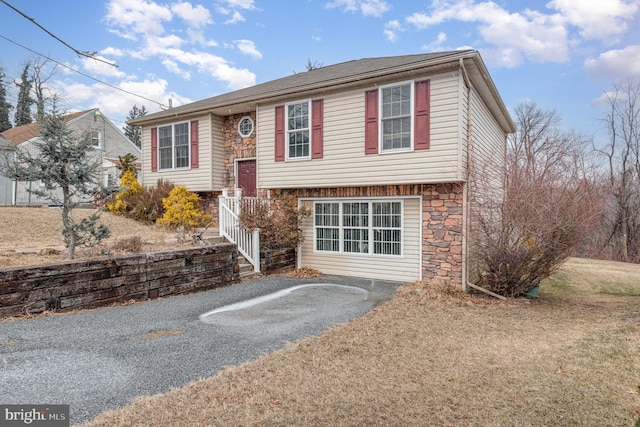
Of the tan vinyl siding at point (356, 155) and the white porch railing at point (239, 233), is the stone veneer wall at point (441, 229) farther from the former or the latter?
the white porch railing at point (239, 233)

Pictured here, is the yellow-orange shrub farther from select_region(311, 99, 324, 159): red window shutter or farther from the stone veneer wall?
the stone veneer wall

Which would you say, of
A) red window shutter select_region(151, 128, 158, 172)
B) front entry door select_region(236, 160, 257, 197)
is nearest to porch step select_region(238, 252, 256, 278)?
front entry door select_region(236, 160, 257, 197)

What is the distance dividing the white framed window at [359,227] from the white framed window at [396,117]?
1.43 metres

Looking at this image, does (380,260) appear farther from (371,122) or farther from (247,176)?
(247,176)

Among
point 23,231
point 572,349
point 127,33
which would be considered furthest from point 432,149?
point 127,33

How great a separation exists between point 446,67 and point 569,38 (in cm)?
1190

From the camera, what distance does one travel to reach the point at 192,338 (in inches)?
180

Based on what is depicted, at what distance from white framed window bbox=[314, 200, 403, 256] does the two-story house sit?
0.03 m

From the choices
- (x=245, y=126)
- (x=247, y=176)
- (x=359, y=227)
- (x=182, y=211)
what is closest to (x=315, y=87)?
(x=245, y=126)

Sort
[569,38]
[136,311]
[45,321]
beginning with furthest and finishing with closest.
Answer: [569,38] < [136,311] < [45,321]

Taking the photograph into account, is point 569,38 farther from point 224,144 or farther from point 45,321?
point 45,321

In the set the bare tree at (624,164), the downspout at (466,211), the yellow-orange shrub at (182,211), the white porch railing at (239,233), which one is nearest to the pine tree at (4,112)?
the yellow-orange shrub at (182,211)

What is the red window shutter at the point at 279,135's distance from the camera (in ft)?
31.9

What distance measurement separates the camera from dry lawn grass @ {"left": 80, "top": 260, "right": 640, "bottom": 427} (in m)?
2.73
